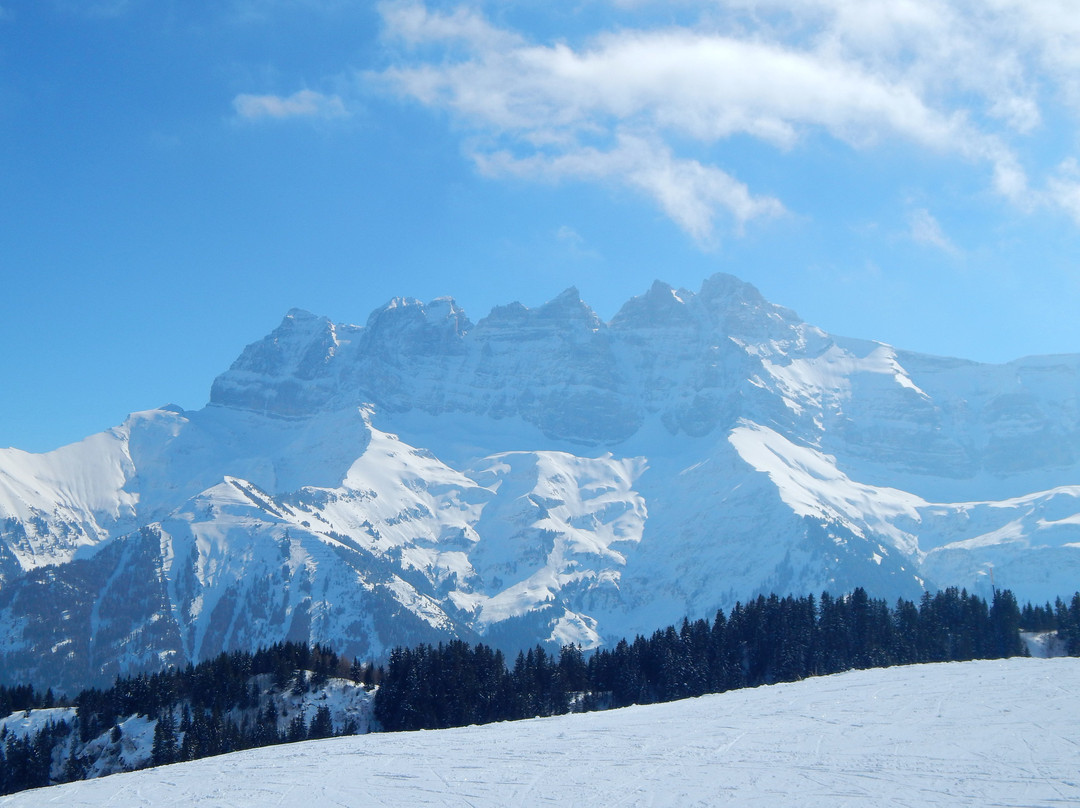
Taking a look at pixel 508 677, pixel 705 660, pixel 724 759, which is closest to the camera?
pixel 724 759

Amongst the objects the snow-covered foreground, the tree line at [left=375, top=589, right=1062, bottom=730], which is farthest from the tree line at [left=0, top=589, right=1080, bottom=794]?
the snow-covered foreground

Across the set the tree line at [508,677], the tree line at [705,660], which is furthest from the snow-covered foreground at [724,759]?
the tree line at [508,677]

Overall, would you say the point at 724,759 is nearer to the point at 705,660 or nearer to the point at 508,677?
the point at 705,660

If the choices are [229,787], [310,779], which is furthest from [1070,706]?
[229,787]

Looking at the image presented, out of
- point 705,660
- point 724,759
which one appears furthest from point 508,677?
point 724,759

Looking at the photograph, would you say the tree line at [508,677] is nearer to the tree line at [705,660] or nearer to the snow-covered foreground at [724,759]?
the tree line at [705,660]

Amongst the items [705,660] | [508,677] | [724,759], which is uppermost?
[705,660]

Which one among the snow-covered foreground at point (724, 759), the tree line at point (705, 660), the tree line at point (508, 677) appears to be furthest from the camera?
the tree line at point (705, 660)

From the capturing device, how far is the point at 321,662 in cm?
14338

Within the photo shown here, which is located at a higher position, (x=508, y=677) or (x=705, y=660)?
(x=705, y=660)

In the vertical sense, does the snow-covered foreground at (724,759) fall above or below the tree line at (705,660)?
below

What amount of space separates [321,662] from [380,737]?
215ft

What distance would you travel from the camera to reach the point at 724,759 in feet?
186

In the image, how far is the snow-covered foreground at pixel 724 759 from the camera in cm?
4919
